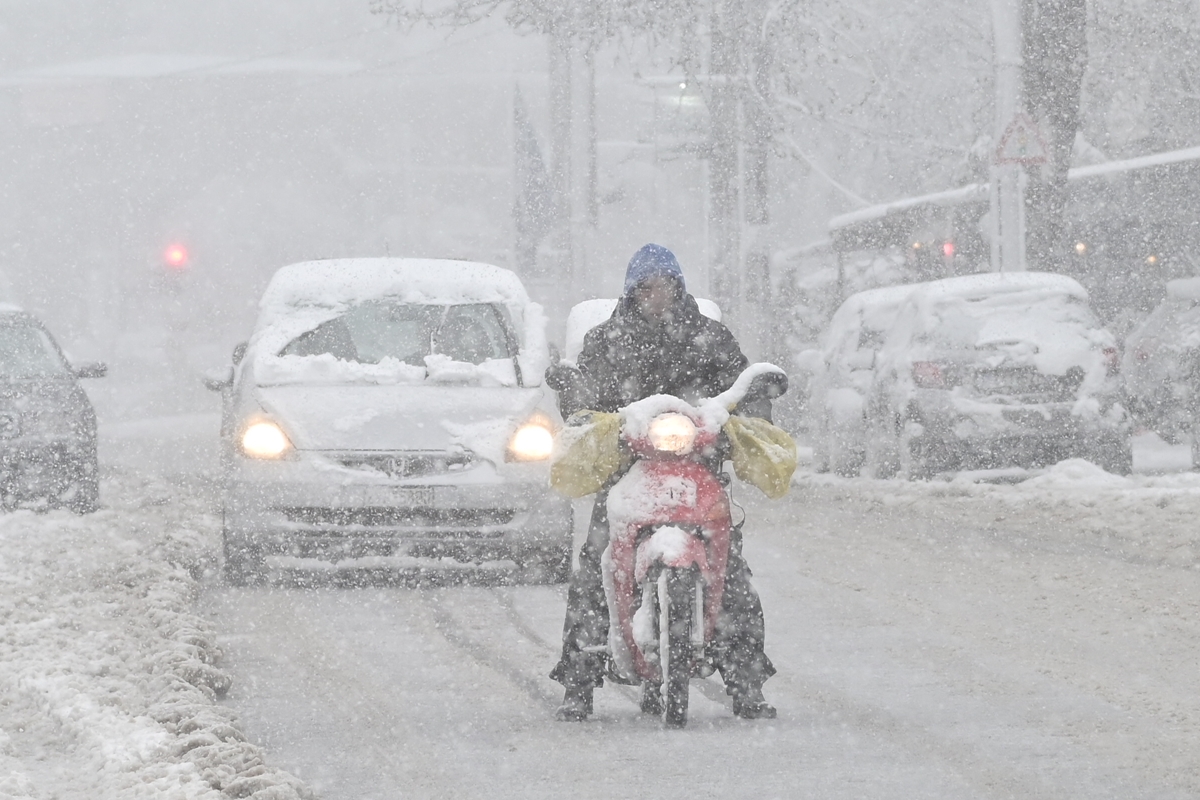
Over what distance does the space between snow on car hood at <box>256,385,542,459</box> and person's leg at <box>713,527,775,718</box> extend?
408 centimetres

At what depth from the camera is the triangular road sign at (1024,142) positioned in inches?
717

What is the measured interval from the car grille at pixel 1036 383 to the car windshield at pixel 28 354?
6719mm

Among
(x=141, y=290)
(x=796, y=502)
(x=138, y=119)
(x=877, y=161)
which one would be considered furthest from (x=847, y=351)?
(x=138, y=119)

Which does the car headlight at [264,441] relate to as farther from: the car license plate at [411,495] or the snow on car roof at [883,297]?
the snow on car roof at [883,297]

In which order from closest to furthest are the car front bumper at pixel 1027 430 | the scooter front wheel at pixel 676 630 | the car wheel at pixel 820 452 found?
1. the scooter front wheel at pixel 676 630
2. the car front bumper at pixel 1027 430
3. the car wheel at pixel 820 452

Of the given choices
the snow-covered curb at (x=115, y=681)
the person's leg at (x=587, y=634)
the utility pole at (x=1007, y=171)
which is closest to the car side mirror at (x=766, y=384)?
the person's leg at (x=587, y=634)

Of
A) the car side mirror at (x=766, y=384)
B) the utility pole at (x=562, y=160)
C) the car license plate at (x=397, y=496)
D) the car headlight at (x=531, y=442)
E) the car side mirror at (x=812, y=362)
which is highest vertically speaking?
the utility pole at (x=562, y=160)

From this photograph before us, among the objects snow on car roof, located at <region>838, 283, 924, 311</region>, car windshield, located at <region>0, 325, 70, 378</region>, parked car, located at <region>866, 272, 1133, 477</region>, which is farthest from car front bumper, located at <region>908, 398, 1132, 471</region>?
car windshield, located at <region>0, 325, 70, 378</region>

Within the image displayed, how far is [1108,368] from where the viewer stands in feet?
52.2

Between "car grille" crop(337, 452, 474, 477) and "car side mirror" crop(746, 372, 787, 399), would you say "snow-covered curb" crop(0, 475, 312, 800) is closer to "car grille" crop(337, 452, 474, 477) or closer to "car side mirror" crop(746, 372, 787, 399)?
"car grille" crop(337, 452, 474, 477)

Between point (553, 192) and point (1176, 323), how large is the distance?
18439mm

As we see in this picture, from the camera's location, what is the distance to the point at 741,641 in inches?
269

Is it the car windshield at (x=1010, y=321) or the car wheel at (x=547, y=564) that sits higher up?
the car windshield at (x=1010, y=321)

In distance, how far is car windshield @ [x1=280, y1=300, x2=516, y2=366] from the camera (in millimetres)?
11617
